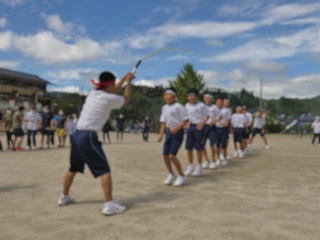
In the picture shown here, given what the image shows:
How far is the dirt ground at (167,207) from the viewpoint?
3.88 m

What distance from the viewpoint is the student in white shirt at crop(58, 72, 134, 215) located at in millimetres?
4699

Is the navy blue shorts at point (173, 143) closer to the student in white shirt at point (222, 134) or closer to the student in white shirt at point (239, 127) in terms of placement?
the student in white shirt at point (222, 134)

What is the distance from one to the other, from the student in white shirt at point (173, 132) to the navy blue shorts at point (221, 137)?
3445 mm

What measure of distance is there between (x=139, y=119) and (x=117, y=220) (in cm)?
5172

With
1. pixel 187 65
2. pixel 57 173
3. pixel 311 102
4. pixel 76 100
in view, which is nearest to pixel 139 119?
pixel 187 65

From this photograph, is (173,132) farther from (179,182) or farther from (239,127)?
(239,127)

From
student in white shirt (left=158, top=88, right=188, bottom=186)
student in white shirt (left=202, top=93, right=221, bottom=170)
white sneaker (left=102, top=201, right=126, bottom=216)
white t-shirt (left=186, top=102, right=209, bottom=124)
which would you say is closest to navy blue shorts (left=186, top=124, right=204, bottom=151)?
white t-shirt (left=186, top=102, right=209, bottom=124)

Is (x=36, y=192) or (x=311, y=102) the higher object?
(x=311, y=102)

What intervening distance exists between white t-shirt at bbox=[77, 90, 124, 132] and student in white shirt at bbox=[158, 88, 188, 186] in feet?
6.72

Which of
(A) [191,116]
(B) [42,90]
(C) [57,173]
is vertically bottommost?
(C) [57,173]

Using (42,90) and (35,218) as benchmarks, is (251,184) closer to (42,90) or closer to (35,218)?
(35,218)

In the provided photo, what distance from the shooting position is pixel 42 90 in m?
59.6

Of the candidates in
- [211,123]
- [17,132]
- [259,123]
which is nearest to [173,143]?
[211,123]

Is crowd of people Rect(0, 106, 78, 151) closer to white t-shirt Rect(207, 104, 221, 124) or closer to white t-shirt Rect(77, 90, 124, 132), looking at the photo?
white t-shirt Rect(207, 104, 221, 124)
